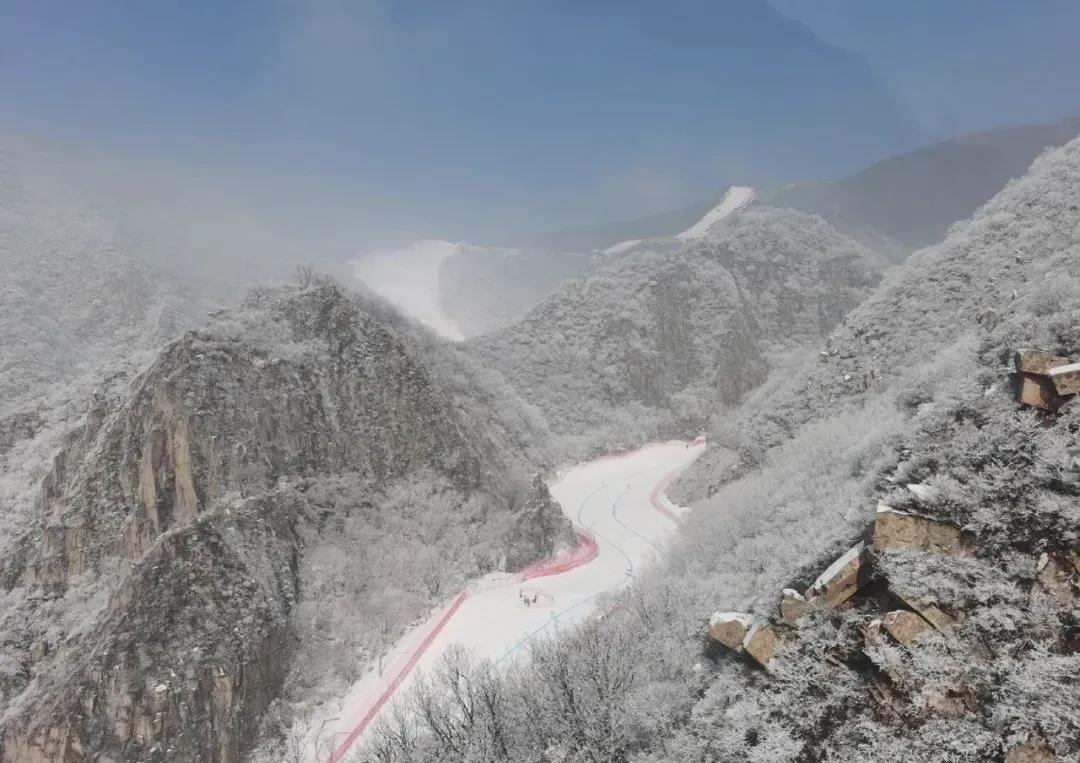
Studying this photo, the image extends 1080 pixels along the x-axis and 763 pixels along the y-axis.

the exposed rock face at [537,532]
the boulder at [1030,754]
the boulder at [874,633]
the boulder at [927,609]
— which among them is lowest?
the exposed rock face at [537,532]

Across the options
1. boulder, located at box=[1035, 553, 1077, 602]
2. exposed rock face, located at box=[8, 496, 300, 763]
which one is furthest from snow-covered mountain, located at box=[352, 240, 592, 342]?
boulder, located at box=[1035, 553, 1077, 602]

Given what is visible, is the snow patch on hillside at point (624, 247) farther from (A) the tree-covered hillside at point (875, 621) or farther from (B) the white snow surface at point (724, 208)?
(A) the tree-covered hillside at point (875, 621)

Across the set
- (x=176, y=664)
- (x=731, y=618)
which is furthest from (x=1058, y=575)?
(x=176, y=664)

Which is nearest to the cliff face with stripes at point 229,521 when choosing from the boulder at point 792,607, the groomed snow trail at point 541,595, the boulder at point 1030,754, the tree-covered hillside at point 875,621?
the groomed snow trail at point 541,595

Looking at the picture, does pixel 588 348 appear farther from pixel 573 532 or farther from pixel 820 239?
pixel 820 239

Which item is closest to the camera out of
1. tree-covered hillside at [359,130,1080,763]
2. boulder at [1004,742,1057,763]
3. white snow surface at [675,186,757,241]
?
boulder at [1004,742,1057,763]

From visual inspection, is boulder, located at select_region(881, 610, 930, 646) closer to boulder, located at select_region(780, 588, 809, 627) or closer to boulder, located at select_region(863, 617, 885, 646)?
boulder, located at select_region(863, 617, 885, 646)
